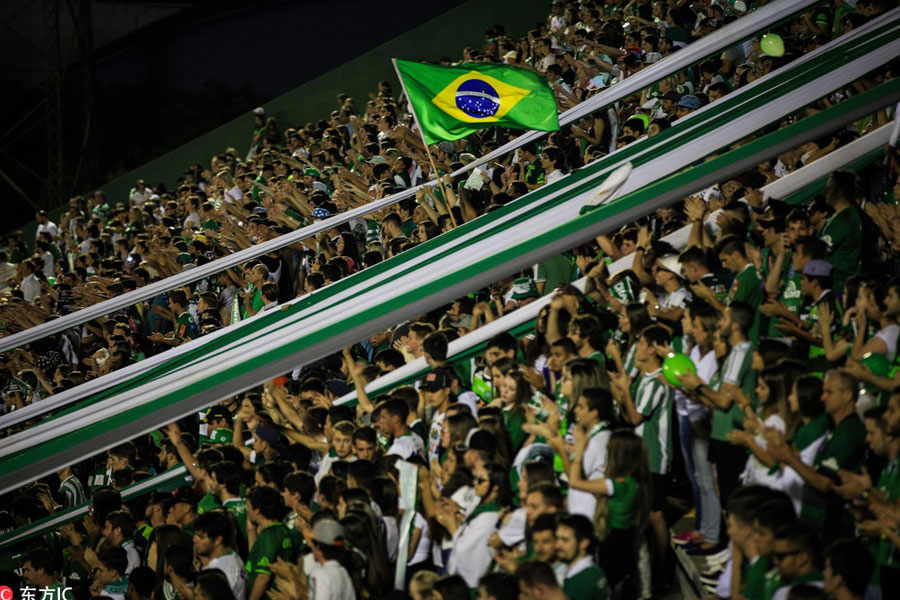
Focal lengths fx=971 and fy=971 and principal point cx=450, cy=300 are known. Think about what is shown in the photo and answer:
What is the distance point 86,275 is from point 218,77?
42.2ft

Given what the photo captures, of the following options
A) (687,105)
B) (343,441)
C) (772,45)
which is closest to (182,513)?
(343,441)

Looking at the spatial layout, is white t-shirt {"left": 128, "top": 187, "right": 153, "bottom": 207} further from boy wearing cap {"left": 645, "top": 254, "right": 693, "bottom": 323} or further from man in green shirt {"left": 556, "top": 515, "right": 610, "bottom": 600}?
man in green shirt {"left": 556, "top": 515, "right": 610, "bottom": 600}

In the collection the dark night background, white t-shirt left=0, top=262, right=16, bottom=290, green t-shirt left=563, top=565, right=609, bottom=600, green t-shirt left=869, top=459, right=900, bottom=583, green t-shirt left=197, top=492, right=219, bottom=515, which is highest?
the dark night background

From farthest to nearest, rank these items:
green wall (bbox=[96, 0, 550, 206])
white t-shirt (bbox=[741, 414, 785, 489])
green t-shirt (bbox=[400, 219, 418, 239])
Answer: green wall (bbox=[96, 0, 550, 206]) < green t-shirt (bbox=[400, 219, 418, 239]) < white t-shirt (bbox=[741, 414, 785, 489])

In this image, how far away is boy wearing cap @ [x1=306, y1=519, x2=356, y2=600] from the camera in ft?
14.7

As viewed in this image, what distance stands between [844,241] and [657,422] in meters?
1.71

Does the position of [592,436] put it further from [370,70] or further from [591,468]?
[370,70]

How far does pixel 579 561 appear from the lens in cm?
396

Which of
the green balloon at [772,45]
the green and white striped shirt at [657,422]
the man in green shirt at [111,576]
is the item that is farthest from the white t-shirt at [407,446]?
the green balloon at [772,45]

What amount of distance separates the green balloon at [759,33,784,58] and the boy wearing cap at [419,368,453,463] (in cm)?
458

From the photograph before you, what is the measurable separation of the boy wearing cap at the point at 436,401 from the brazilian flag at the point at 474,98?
1947mm

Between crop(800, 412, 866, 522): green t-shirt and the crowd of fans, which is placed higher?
the crowd of fans

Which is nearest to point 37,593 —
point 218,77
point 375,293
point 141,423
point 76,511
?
point 76,511

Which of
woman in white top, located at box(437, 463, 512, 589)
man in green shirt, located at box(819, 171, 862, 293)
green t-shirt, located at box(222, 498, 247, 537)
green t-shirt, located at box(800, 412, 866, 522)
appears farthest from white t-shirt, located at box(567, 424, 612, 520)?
green t-shirt, located at box(222, 498, 247, 537)
